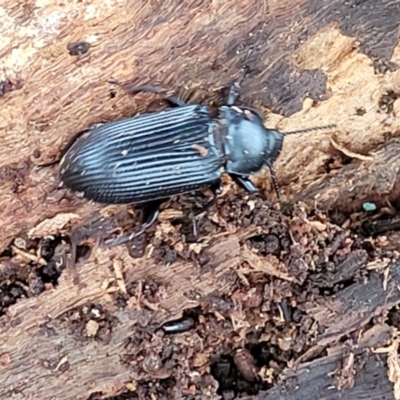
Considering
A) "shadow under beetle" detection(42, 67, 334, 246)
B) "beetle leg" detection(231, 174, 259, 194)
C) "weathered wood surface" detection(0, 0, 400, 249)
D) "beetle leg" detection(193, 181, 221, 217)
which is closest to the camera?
"weathered wood surface" detection(0, 0, 400, 249)

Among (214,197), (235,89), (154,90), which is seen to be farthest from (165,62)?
(214,197)

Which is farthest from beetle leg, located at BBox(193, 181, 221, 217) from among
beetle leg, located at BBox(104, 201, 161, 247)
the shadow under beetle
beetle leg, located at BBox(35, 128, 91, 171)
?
beetle leg, located at BBox(35, 128, 91, 171)

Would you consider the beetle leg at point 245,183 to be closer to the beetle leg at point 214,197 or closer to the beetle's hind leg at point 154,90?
the beetle leg at point 214,197

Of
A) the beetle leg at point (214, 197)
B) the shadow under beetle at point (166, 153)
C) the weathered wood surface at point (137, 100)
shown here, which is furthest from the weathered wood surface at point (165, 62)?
the beetle leg at point (214, 197)

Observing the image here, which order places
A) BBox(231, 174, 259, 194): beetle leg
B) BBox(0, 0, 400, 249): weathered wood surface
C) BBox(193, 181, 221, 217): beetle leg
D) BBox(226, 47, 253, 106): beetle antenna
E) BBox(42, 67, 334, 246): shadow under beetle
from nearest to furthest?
BBox(0, 0, 400, 249): weathered wood surface
BBox(42, 67, 334, 246): shadow under beetle
BBox(226, 47, 253, 106): beetle antenna
BBox(193, 181, 221, 217): beetle leg
BBox(231, 174, 259, 194): beetle leg

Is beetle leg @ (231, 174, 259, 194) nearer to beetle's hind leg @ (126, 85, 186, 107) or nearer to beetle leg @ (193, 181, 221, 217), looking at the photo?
beetle leg @ (193, 181, 221, 217)

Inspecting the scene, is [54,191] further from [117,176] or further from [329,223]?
[329,223]
